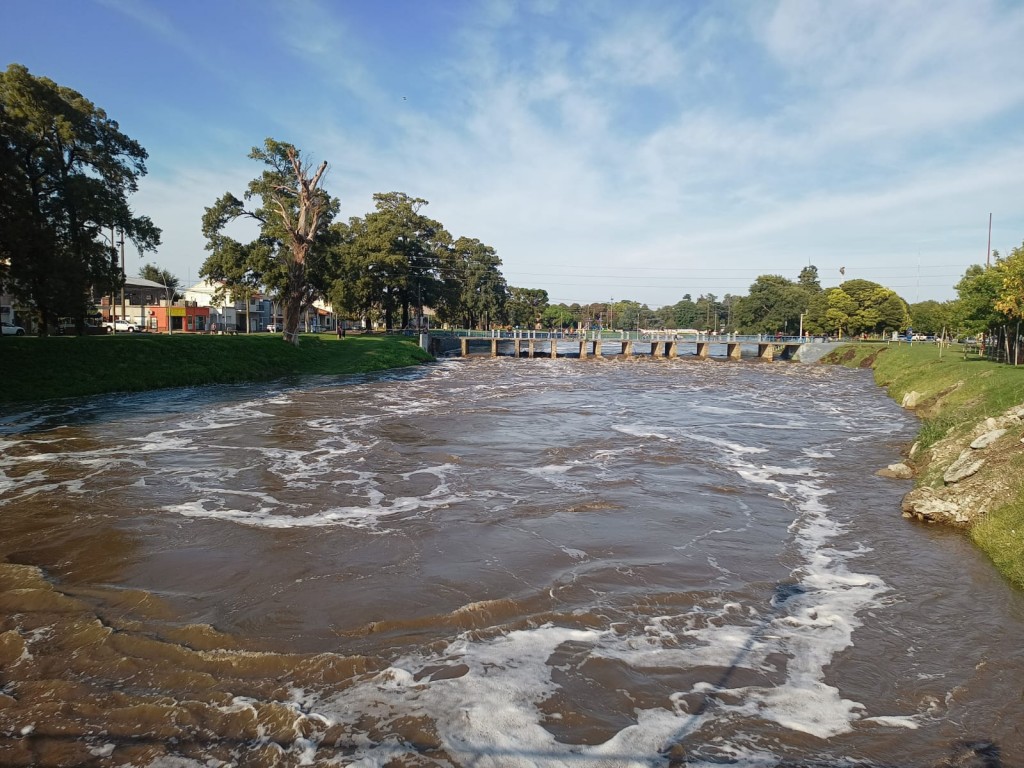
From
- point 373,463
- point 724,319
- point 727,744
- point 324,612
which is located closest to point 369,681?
point 324,612

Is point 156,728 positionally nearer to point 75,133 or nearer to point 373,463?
point 373,463

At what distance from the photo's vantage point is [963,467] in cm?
1061

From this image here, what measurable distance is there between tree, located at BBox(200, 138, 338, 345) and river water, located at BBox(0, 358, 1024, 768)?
2917 centimetres

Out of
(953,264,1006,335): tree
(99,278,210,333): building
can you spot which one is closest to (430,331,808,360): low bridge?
(99,278,210,333): building

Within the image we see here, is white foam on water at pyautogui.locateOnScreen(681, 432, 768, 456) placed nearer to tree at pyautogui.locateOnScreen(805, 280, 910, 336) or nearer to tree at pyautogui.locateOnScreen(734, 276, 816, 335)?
tree at pyautogui.locateOnScreen(805, 280, 910, 336)

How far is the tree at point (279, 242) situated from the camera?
138 ft

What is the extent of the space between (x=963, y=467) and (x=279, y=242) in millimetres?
47719

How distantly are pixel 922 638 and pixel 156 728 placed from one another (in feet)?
24.7

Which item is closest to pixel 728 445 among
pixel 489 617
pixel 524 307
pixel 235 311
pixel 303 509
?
pixel 303 509

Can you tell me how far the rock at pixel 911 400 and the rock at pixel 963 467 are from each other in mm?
17749

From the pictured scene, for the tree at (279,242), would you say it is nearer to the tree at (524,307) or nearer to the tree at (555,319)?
the tree at (524,307)

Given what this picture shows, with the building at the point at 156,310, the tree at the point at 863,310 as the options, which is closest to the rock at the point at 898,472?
the building at the point at 156,310

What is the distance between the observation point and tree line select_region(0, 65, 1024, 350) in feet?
87.7

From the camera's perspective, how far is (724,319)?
180 metres
